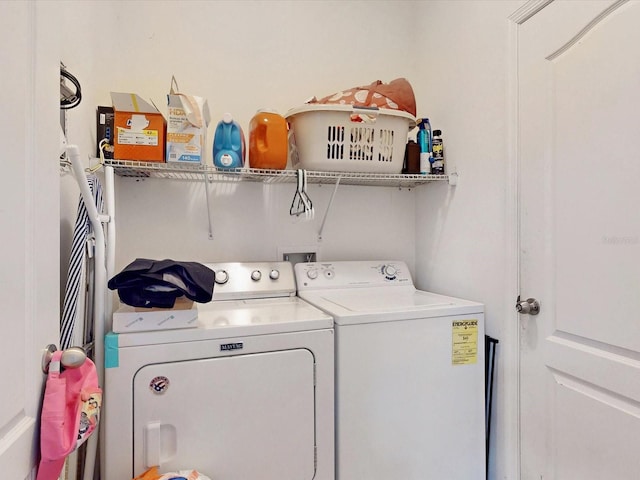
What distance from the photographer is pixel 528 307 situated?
1.53 meters

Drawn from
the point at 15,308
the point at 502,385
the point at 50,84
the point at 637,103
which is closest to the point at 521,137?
the point at 637,103

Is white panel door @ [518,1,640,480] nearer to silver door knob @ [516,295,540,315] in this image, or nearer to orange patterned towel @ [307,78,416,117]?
silver door knob @ [516,295,540,315]

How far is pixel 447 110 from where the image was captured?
6.81 ft

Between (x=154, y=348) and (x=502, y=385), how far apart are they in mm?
1460

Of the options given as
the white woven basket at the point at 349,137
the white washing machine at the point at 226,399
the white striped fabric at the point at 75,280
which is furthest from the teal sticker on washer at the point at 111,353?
the white woven basket at the point at 349,137

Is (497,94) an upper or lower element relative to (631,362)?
upper

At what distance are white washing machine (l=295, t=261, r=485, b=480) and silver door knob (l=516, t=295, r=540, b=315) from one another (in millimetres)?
160

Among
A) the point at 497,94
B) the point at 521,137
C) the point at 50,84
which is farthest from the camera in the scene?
the point at 497,94

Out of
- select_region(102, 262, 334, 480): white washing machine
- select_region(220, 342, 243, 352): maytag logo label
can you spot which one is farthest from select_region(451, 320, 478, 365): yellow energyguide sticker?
select_region(220, 342, 243, 352): maytag logo label

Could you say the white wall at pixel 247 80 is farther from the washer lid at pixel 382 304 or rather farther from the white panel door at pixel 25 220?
the white panel door at pixel 25 220

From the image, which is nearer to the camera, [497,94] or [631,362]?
[631,362]

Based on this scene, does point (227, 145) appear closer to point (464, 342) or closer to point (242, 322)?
point (242, 322)

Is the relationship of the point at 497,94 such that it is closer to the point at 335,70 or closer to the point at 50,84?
the point at 335,70

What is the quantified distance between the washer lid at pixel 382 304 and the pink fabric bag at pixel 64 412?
838 mm
